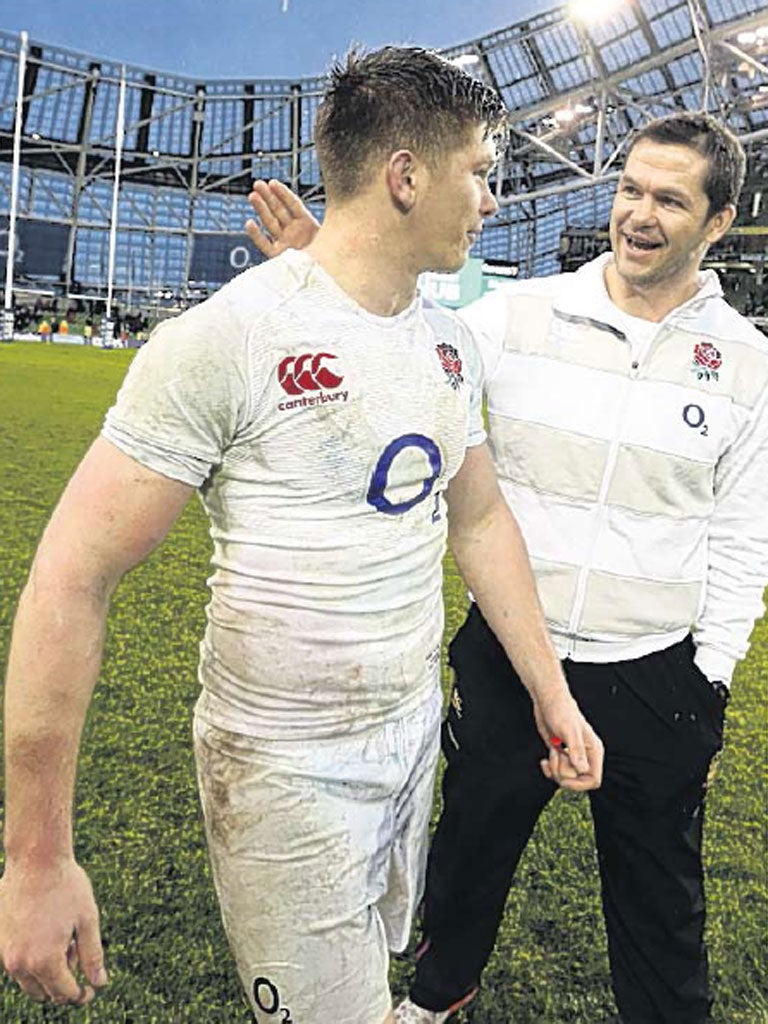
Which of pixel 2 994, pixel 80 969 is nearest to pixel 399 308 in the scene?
pixel 80 969

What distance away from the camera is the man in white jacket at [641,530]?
2.06 m

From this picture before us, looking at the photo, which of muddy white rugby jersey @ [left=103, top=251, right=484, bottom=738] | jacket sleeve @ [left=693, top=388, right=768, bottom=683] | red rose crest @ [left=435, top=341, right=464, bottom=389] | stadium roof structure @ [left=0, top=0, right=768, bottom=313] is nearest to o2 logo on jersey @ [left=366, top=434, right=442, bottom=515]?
muddy white rugby jersey @ [left=103, top=251, right=484, bottom=738]

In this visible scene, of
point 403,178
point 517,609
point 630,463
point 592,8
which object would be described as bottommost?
point 517,609

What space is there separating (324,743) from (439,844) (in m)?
0.98

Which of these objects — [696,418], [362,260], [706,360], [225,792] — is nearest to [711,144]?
[706,360]

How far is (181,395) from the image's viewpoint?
121cm

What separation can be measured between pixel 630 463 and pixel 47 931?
1.43 meters

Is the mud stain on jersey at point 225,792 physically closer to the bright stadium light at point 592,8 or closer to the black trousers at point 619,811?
the black trousers at point 619,811

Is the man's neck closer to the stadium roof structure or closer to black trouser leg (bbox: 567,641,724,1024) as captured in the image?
black trouser leg (bbox: 567,641,724,1024)

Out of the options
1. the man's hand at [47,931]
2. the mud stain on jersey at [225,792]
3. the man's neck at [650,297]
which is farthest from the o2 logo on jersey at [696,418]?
the man's hand at [47,931]

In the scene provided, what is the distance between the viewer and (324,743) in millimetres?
1397

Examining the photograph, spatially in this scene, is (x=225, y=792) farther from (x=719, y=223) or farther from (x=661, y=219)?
(x=719, y=223)

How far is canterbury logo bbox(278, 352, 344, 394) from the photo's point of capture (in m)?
1.28

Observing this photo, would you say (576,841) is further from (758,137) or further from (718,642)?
(758,137)
